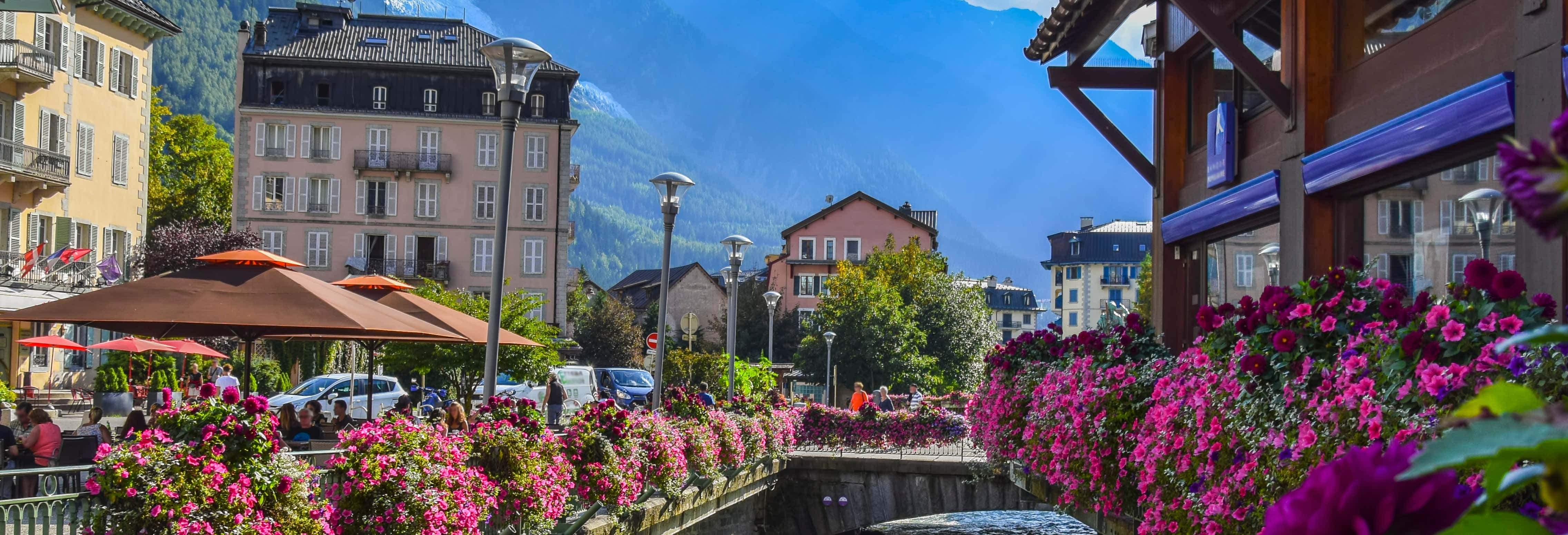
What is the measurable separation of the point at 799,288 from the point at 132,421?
7058 centimetres

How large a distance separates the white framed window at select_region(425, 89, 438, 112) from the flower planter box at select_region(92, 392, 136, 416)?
109ft

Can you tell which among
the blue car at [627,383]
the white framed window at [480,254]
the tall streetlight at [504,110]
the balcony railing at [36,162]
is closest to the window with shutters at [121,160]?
the balcony railing at [36,162]

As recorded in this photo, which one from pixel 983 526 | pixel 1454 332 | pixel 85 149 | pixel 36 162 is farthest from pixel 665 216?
pixel 85 149

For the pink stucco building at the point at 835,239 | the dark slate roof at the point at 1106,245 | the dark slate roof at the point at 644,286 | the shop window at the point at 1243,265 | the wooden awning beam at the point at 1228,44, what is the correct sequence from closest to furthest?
the wooden awning beam at the point at 1228,44 → the shop window at the point at 1243,265 → the pink stucco building at the point at 835,239 → the dark slate roof at the point at 644,286 → the dark slate roof at the point at 1106,245

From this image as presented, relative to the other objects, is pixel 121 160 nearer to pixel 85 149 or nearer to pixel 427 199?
pixel 85 149

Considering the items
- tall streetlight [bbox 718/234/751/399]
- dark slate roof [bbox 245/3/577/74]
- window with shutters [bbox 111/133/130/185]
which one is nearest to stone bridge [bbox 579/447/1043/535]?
tall streetlight [bbox 718/234/751/399]

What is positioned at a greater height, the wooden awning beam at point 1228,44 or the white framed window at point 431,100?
the white framed window at point 431,100

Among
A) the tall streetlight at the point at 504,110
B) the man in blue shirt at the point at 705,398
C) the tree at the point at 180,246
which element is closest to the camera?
the tall streetlight at the point at 504,110

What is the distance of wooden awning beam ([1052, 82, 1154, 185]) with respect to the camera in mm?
14680

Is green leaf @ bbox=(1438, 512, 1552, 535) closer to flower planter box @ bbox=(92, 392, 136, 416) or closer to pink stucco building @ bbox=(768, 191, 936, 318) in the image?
flower planter box @ bbox=(92, 392, 136, 416)

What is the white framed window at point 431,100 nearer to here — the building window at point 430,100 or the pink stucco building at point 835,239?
the building window at point 430,100

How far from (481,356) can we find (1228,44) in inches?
758

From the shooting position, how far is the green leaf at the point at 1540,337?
1.04m

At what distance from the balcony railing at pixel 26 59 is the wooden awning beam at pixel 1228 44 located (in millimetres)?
29443
